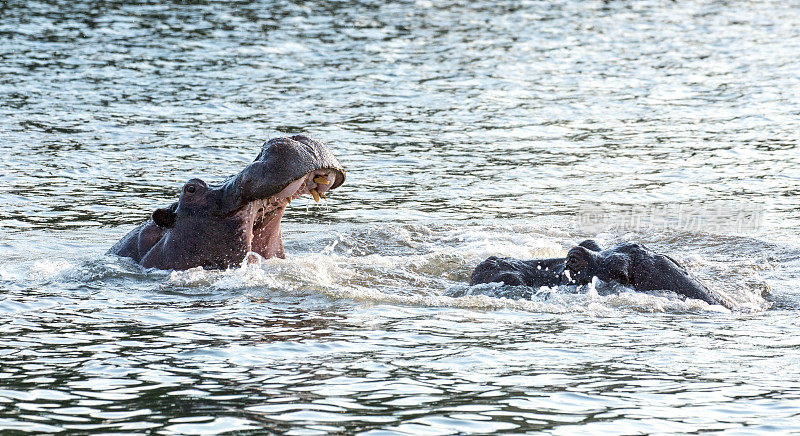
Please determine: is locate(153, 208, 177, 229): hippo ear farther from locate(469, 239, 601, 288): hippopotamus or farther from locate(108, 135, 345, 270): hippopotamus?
locate(469, 239, 601, 288): hippopotamus

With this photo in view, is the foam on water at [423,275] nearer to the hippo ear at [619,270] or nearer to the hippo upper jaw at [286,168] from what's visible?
the hippo ear at [619,270]

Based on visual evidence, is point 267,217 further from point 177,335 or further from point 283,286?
point 177,335

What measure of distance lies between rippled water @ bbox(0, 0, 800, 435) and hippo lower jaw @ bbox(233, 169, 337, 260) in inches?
9.5

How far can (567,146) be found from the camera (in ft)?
60.3

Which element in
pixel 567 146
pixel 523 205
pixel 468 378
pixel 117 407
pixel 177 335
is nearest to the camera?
pixel 117 407

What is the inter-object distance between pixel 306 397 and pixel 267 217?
3213 mm

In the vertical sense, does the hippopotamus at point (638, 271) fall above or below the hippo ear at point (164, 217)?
below

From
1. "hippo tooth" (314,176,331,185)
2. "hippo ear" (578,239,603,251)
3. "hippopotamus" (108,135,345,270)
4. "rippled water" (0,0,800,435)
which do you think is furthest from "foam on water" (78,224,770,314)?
"hippo tooth" (314,176,331,185)

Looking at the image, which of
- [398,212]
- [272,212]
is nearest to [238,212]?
[272,212]

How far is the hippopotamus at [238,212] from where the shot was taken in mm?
8484

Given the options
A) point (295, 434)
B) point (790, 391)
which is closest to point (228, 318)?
point (295, 434)

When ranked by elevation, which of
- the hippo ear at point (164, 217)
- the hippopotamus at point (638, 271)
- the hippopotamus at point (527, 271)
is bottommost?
the hippopotamus at point (527, 271)

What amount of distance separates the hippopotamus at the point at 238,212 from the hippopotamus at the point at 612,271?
1522 mm

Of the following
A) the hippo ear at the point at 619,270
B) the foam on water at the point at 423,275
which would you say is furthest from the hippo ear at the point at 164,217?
the hippo ear at the point at 619,270
